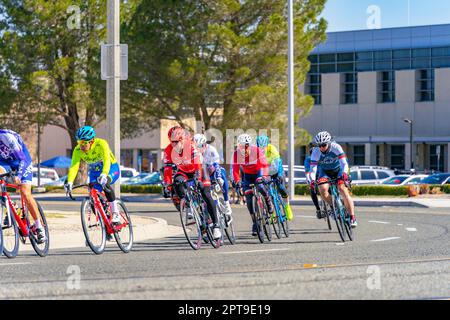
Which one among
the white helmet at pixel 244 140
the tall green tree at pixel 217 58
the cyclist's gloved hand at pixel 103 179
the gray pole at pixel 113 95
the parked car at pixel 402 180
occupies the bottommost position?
the parked car at pixel 402 180

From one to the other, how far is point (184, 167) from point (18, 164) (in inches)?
111

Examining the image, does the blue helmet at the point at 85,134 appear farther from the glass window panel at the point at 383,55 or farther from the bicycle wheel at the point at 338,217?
the glass window panel at the point at 383,55

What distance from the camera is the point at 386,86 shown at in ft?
245

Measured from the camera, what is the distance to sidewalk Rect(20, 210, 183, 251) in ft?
57.9

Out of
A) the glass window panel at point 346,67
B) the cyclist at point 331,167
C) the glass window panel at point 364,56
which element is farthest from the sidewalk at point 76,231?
the glass window panel at point 346,67

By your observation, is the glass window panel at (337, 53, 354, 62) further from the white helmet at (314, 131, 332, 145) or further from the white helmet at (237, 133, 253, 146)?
the white helmet at (237, 133, 253, 146)

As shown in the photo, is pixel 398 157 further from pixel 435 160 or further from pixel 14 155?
pixel 14 155

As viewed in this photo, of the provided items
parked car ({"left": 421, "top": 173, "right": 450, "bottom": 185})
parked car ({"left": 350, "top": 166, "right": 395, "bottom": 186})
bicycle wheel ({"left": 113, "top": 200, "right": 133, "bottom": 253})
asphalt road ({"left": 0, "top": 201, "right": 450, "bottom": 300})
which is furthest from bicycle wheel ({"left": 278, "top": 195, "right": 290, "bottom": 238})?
parked car ({"left": 421, "top": 173, "right": 450, "bottom": 185})

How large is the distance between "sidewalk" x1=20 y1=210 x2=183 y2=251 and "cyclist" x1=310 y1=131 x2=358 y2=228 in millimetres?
3527

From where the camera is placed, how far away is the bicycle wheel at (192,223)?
51.9 feet

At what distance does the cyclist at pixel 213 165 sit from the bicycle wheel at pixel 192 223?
96 centimetres

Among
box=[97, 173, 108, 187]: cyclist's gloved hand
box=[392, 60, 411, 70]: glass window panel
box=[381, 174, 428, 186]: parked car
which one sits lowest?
box=[381, 174, 428, 186]: parked car

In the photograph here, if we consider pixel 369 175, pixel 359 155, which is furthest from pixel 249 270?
pixel 359 155
